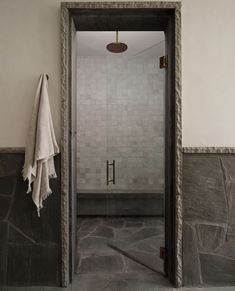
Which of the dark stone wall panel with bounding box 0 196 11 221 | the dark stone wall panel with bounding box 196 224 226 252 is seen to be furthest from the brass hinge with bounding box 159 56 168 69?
the dark stone wall panel with bounding box 0 196 11 221

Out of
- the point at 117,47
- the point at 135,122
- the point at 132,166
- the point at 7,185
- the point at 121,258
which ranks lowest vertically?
the point at 121,258

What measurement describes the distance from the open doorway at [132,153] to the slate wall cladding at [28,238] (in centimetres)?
12

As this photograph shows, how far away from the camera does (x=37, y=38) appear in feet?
5.84

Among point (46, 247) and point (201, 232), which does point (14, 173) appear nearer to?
point (46, 247)

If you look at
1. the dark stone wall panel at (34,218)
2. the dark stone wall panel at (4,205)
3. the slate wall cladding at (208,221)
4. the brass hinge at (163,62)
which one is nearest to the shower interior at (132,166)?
the brass hinge at (163,62)

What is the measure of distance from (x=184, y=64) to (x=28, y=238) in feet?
6.07

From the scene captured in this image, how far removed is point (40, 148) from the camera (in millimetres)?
1623

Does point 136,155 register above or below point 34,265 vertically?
above

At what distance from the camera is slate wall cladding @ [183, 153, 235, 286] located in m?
1.80

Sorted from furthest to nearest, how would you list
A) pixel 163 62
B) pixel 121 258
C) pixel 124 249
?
1. pixel 124 249
2. pixel 121 258
3. pixel 163 62

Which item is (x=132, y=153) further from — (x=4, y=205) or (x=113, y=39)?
(x=113, y=39)

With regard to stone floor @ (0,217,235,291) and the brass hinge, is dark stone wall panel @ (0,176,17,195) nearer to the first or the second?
stone floor @ (0,217,235,291)

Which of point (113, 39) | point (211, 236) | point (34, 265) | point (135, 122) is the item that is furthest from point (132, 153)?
point (113, 39)

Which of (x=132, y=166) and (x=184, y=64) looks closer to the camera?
(x=184, y=64)
